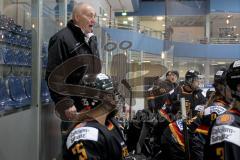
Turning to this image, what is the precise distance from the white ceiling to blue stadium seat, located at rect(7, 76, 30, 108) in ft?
32.8

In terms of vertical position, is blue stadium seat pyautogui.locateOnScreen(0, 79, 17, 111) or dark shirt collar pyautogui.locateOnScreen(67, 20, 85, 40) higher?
dark shirt collar pyautogui.locateOnScreen(67, 20, 85, 40)

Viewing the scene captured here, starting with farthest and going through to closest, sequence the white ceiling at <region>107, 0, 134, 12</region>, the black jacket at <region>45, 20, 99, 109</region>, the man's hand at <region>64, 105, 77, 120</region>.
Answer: the white ceiling at <region>107, 0, 134, 12</region>, the black jacket at <region>45, 20, 99, 109</region>, the man's hand at <region>64, 105, 77, 120</region>

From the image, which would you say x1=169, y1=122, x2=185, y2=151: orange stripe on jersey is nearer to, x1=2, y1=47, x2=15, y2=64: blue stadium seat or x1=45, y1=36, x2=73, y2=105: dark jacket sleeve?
x1=45, y1=36, x2=73, y2=105: dark jacket sleeve

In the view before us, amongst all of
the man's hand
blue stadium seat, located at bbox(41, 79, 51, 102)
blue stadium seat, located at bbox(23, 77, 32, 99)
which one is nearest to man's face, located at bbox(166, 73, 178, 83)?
blue stadium seat, located at bbox(41, 79, 51, 102)

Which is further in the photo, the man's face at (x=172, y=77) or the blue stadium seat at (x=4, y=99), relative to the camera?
the man's face at (x=172, y=77)

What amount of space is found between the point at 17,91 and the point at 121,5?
11148 mm

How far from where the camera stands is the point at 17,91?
9.29 feet

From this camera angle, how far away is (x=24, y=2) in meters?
3.05

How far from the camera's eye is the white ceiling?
1293 centimetres

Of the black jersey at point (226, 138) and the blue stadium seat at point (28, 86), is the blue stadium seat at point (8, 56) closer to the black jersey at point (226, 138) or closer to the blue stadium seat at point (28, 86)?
the blue stadium seat at point (28, 86)

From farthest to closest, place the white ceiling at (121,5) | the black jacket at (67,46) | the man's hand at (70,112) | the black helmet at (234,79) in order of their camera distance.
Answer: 1. the white ceiling at (121,5)
2. the black jacket at (67,46)
3. the man's hand at (70,112)
4. the black helmet at (234,79)

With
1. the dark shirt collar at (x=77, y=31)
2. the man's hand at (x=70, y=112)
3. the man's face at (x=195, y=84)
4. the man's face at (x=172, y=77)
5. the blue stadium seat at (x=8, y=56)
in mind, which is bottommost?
the man's hand at (x=70, y=112)

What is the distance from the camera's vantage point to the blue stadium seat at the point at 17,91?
2721 mm

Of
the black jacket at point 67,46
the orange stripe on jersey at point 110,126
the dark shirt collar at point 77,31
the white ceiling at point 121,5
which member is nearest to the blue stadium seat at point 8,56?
the black jacket at point 67,46
